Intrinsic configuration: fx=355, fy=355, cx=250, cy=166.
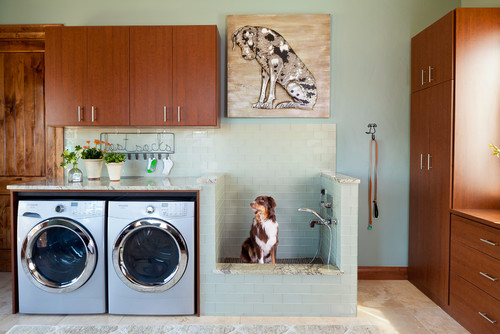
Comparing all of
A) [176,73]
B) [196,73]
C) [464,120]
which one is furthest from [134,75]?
[464,120]

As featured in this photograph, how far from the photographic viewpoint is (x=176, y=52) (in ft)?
9.78

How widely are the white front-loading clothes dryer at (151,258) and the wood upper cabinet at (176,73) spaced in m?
0.88

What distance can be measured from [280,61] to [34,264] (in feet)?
8.48

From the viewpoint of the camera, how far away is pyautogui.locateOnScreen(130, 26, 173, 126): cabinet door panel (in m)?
2.98

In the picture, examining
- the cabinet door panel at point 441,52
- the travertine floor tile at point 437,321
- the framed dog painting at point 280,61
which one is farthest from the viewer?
the framed dog painting at point 280,61

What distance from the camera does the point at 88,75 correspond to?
119 inches

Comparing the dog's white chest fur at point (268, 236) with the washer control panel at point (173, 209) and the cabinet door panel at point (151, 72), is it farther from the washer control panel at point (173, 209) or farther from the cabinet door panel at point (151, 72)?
the cabinet door panel at point (151, 72)

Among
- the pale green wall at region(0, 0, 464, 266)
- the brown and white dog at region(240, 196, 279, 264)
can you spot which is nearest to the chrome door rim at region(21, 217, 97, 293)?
the brown and white dog at region(240, 196, 279, 264)

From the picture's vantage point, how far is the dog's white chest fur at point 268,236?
9.09 feet

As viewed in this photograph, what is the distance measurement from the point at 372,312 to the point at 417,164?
4.40 ft

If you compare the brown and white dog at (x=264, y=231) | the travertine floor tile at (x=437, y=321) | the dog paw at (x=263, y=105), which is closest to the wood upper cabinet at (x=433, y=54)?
the dog paw at (x=263, y=105)

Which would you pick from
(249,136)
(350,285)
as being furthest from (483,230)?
(249,136)

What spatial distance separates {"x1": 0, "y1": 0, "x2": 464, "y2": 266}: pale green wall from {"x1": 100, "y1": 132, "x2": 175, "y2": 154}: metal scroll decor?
579 mm

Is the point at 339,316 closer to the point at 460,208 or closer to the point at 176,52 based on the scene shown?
the point at 460,208
